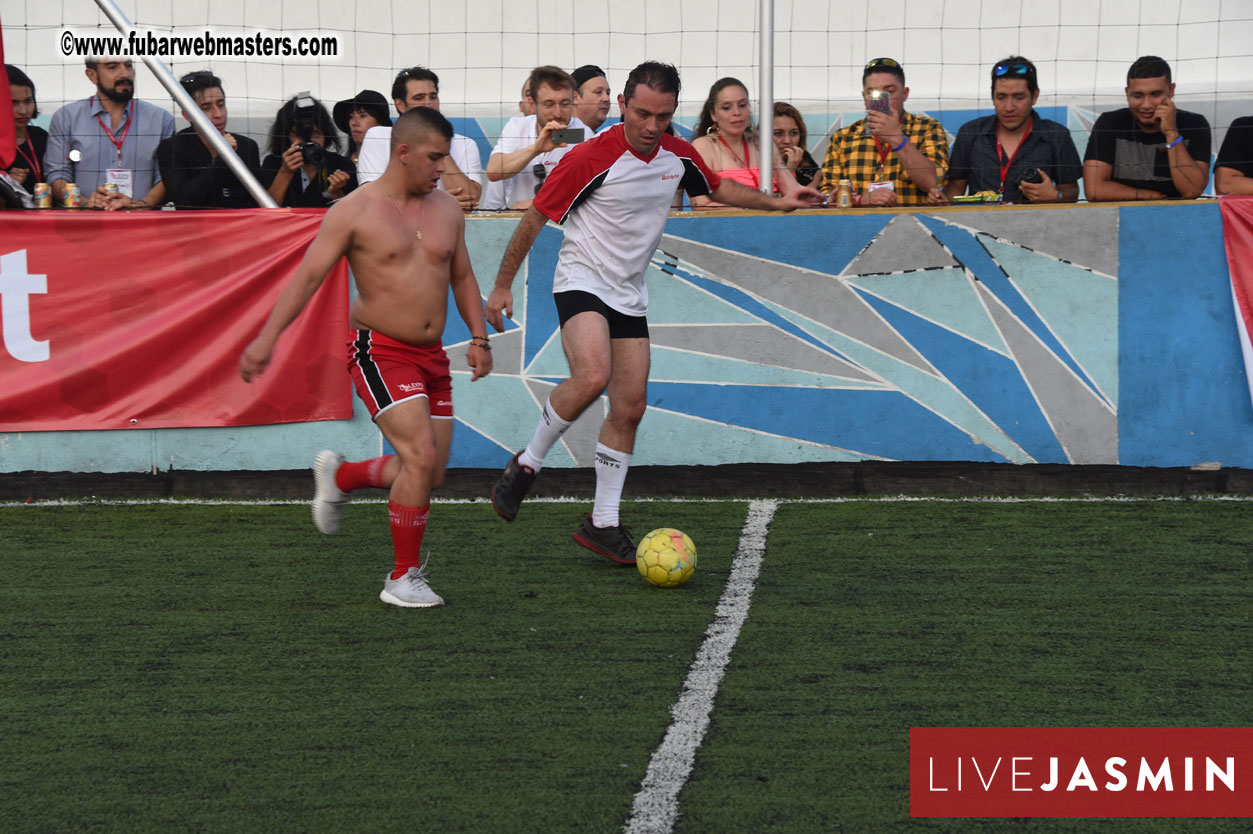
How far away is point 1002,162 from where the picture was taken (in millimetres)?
8758

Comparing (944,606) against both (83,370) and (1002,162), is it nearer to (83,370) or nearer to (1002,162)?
(1002,162)

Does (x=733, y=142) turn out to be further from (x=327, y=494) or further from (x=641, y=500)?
(x=327, y=494)

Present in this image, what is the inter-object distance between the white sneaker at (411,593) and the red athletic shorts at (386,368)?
25.5 inches

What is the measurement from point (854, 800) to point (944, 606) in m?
2.21

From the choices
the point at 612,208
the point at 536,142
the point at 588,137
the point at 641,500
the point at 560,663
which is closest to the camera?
the point at 560,663

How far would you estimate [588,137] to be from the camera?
9000 millimetres

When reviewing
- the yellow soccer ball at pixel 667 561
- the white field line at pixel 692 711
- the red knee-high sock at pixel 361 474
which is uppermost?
the red knee-high sock at pixel 361 474

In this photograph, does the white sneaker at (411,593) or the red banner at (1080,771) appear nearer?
the red banner at (1080,771)

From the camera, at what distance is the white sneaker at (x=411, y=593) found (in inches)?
227

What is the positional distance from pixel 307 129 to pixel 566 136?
161 cm

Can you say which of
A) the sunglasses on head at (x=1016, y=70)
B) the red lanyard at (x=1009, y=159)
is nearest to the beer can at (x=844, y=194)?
the red lanyard at (x=1009, y=159)

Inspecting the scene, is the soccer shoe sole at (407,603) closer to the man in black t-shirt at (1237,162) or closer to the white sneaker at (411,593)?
the white sneaker at (411,593)

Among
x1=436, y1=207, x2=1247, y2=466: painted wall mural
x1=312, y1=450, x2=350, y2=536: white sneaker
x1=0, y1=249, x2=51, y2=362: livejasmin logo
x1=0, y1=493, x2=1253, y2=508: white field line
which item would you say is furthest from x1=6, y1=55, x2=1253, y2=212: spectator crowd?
x1=312, y1=450, x2=350, y2=536: white sneaker

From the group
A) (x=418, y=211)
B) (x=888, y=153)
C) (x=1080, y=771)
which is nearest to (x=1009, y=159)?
(x=888, y=153)
